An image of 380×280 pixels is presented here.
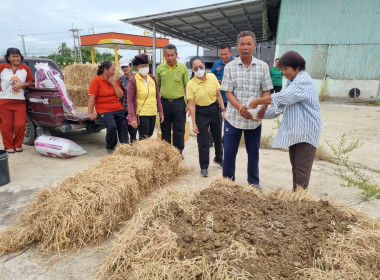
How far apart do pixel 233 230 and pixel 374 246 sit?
926 millimetres

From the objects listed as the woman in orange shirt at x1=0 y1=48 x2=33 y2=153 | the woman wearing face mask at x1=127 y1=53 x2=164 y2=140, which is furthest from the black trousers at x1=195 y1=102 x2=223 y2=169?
the woman in orange shirt at x1=0 y1=48 x2=33 y2=153

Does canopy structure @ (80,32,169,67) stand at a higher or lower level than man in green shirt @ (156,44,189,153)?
higher

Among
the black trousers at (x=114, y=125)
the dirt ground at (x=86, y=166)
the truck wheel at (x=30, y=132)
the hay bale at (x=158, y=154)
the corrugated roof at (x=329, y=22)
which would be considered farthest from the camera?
the corrugated roof at (x=329, y=22)

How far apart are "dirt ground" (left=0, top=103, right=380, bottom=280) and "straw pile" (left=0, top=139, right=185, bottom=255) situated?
0.12 meters

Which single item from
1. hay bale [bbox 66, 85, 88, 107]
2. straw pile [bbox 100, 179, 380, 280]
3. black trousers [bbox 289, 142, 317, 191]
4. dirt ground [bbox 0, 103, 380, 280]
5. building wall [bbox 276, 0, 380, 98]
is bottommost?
dirt ground [bbox 0, 103, 380, 280]

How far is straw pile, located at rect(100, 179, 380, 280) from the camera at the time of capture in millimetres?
1525

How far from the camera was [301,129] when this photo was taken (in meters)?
2.71

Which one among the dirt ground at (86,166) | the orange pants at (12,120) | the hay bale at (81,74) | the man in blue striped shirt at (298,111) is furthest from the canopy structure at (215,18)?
the man in blue striped shirt at (298,111)

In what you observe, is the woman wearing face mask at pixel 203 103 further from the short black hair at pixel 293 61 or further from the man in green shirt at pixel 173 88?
the short black hair at pixel 293 61

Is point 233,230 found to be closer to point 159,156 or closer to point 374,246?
point 374,246

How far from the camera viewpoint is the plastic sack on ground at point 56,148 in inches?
189

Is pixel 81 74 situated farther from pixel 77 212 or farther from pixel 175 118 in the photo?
pixel 77 212

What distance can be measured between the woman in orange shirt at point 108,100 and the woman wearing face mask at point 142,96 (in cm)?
58

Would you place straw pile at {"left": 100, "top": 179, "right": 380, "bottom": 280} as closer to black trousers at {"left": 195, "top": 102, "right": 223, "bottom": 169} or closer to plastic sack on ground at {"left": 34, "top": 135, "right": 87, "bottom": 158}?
black trousers at {"left": 195, "top": 102, "right": 223, "bottom": 169}
